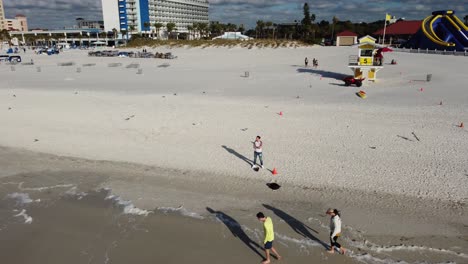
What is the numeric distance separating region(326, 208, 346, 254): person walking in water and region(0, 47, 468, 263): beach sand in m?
0.25

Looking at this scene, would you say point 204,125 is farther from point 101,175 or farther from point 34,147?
point 34,147

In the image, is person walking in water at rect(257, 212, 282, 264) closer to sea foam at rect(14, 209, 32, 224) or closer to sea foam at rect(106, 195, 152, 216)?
sea foam at rect(106, 195, 152, 216)

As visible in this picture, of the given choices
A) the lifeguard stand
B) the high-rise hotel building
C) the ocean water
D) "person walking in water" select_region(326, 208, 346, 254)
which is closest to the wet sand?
the ocean water

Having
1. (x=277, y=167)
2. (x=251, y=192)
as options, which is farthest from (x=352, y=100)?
(x=251, y=192)

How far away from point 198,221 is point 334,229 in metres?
3.77

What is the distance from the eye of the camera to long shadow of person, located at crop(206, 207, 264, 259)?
8.57 m

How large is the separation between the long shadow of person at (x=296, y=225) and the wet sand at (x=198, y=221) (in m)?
0.03

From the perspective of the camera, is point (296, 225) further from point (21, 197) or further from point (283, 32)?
point (283, 32)

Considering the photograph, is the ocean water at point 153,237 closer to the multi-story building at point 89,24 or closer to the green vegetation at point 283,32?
the green vegetation at point 283,32

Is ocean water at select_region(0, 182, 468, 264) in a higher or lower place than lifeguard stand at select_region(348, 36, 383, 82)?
lower

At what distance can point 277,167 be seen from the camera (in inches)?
502

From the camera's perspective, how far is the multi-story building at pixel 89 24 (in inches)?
6063

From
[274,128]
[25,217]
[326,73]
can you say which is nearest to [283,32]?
[326,73]

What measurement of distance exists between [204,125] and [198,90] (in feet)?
33.8
